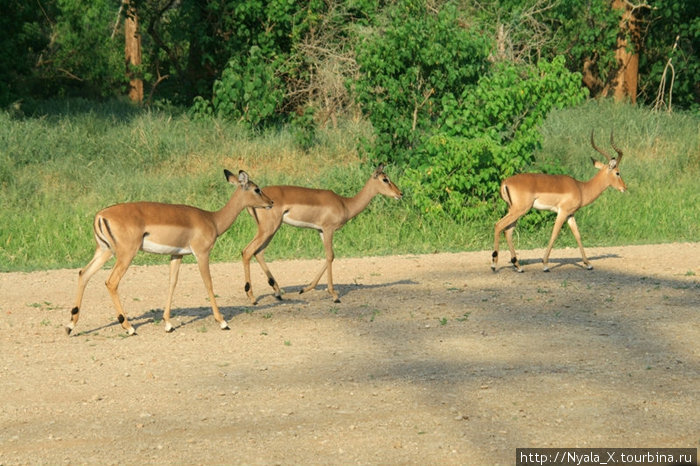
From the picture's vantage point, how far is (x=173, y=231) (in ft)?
27.8

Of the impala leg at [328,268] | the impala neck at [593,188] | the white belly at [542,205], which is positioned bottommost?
the impala leg at [328,268]

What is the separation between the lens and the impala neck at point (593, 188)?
12180 mm

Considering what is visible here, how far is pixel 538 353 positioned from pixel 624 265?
15.8 ft

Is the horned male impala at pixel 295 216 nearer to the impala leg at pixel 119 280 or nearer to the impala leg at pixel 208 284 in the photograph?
the impala leg at pixel 208 284

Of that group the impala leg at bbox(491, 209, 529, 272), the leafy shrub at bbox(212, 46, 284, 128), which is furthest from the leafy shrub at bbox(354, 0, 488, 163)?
the leafy shrub at bbox(212, 46, 284, 128)

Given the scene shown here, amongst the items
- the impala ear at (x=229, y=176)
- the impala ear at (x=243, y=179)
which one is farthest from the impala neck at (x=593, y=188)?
the impala ear at (x=229, y=176)

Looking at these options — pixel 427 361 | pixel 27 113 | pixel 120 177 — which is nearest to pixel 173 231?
pixel 427 361

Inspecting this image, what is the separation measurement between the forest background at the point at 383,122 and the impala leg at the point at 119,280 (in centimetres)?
428

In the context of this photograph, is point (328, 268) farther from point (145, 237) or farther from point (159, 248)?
point (145, 237)

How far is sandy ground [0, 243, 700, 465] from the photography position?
566 cm

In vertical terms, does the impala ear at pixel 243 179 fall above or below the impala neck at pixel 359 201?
above

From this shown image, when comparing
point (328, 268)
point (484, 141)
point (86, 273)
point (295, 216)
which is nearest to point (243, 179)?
point (295, 216)

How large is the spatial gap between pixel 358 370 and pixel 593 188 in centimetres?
601

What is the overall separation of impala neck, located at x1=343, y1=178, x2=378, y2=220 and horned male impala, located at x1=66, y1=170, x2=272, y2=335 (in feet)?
6.29
